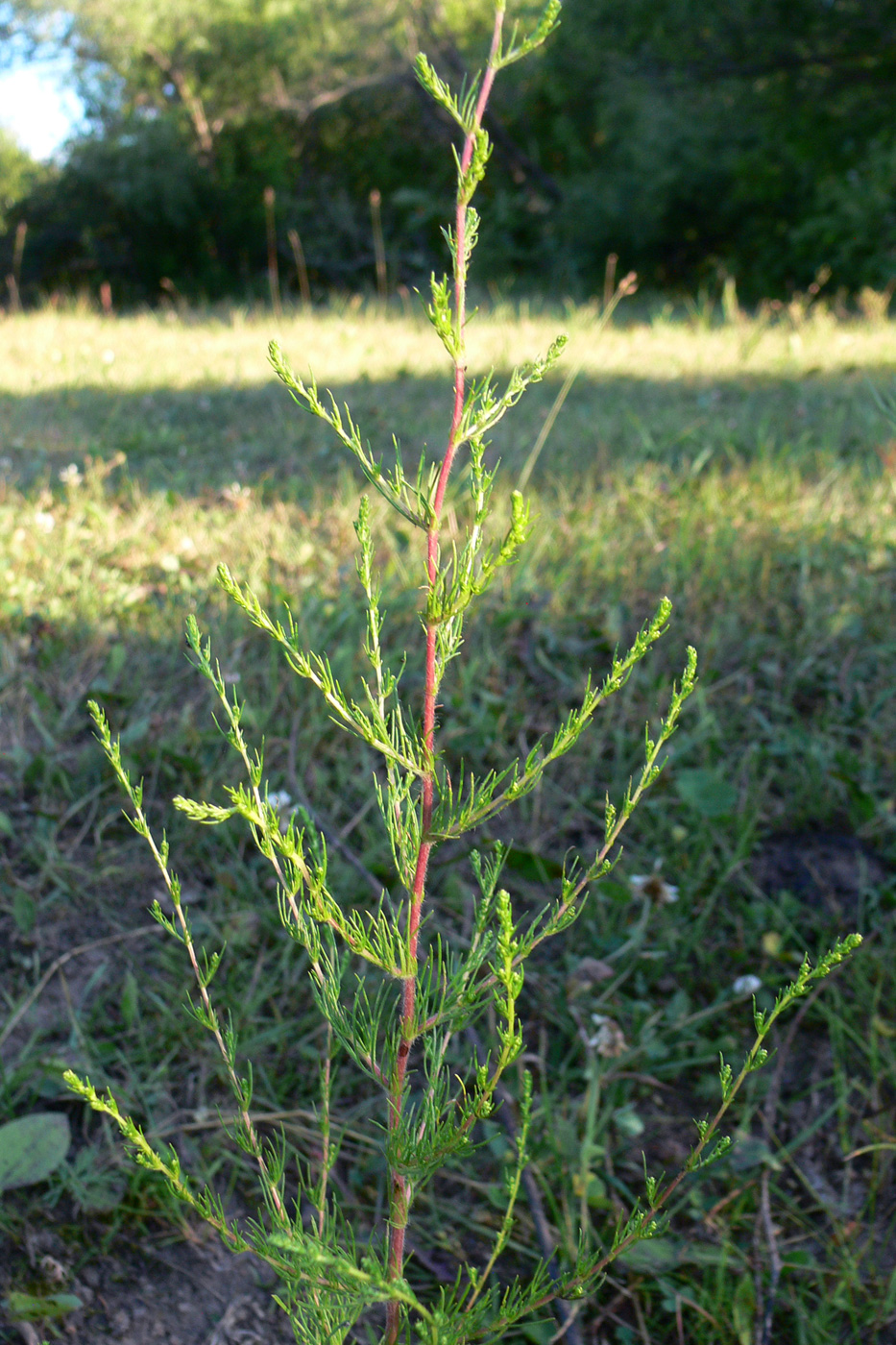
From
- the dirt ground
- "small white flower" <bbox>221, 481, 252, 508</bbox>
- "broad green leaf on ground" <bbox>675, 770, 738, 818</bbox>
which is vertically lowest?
the dirt ground

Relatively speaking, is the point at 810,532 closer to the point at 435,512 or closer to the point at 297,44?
the point at 435,512

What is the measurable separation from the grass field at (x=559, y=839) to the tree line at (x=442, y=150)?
4925 mm

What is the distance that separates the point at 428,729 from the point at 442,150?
56.3 ft

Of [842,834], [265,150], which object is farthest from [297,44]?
[842,834]

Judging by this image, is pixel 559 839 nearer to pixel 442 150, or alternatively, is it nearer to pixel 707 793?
pixel 707 793

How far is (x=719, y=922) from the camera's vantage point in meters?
1.96

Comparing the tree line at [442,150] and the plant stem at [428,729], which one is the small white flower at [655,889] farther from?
the tree line at [442,150]

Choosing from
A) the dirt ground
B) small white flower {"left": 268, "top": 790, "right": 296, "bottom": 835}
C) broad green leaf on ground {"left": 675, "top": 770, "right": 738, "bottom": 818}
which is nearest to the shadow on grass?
broad green leaf on ground {"left": 675, "top": 770, "right": 738, "bottom": 818}

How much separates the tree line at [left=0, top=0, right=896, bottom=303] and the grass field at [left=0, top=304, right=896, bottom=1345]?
4925 mm

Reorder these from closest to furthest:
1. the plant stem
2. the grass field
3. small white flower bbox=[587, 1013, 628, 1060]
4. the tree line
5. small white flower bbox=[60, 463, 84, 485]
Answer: the plant stem → the grass field → small white flower bbox=[587, 1013, 628, 1060] → small white flower bbox=[60, 463, 84, 485] → the tree line

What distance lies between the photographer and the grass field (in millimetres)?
1447

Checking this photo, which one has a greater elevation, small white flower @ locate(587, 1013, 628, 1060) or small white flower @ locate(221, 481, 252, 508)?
small white flower @ locate(221, 481, 252, 508)

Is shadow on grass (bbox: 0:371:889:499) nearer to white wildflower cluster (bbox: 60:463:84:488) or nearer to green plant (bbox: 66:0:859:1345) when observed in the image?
white wildflower cluster (bbox: 60:463:84:488)

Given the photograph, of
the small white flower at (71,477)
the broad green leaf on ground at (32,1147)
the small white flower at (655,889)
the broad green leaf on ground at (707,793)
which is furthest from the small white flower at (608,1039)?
the small white flower at (71,477)
